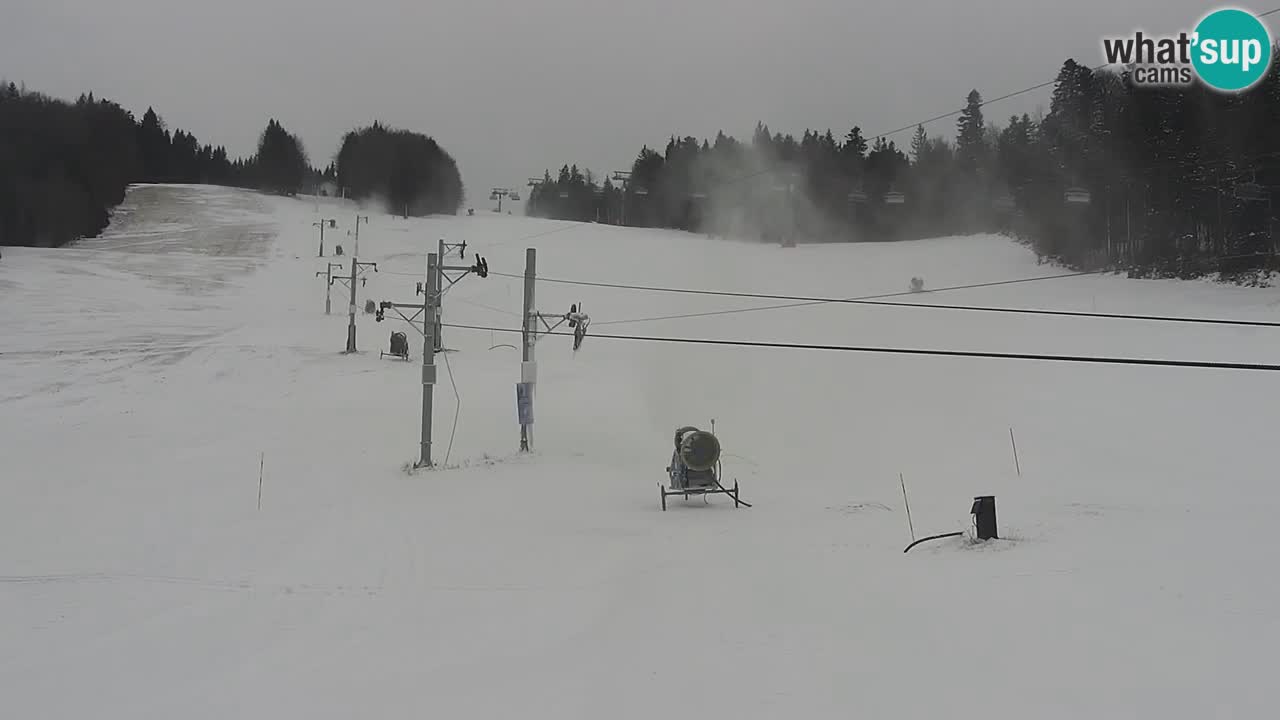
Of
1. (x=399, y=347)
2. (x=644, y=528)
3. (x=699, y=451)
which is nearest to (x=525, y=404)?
(x=699, y=451)

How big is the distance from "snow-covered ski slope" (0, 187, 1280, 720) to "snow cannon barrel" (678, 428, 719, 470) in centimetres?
128

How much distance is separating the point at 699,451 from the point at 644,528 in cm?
257

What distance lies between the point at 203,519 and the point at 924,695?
42.8ft

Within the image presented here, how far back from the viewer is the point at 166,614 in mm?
9602

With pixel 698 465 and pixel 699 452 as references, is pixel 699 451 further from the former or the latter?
pixel 698 465

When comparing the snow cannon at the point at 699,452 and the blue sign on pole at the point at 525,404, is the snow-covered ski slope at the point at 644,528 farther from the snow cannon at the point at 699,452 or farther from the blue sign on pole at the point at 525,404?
the snow cannon at the point at 699,452

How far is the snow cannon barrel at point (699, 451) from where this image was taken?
53.6ft

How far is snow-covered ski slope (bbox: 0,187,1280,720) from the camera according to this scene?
24.1ft

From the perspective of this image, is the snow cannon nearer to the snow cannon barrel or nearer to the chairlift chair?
the snow cannon barrel

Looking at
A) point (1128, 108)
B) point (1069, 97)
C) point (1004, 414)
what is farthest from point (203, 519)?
point (1069, 97)

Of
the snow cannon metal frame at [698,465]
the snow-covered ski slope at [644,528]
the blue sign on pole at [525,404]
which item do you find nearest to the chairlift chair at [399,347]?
the snow-covered ski slope at [644,528]

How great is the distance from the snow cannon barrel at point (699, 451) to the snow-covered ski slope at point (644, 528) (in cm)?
128

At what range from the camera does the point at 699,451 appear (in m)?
16.4

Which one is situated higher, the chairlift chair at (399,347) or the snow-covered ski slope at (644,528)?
the chairlift chair at (399,347)
